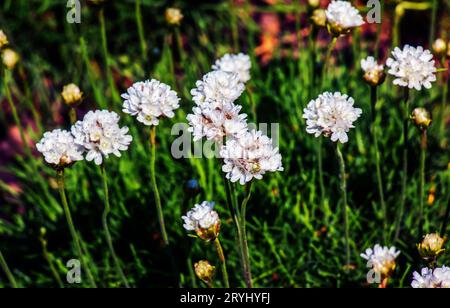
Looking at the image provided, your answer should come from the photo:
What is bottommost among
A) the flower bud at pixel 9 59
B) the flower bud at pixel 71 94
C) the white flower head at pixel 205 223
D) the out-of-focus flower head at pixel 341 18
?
the white flower head at pixel 205 223

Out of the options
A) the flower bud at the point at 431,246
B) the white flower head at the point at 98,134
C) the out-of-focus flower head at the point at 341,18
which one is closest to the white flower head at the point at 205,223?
the white flower head at the point at 98,134

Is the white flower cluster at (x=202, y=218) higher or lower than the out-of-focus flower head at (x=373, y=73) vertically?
lower

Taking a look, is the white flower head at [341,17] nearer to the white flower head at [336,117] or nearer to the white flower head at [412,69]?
the white flower head at [412,69]

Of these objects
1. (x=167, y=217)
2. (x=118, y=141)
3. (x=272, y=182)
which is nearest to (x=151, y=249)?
(x=167, y=217)

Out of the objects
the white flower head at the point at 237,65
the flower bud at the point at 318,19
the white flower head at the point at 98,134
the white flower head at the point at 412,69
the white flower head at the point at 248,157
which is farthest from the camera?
the white flower head at the point at 237,65

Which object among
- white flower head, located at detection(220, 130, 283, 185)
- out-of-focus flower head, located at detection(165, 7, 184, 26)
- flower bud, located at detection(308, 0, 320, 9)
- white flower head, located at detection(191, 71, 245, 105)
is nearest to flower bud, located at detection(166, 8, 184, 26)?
out-of-focus flower head, located at detection(165, 7, 184, 26)

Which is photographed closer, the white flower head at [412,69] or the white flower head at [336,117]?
the white flower head at [336,117]

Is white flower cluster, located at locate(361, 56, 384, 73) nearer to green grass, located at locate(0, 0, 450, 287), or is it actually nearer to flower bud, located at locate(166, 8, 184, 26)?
green grass, located at locate(0, 0, 450, 287)
